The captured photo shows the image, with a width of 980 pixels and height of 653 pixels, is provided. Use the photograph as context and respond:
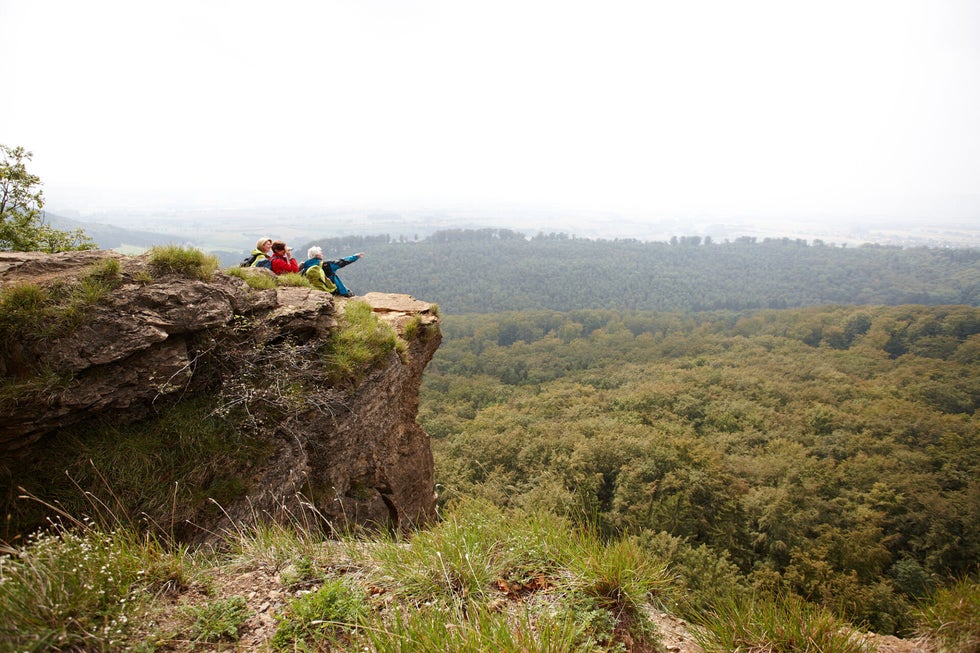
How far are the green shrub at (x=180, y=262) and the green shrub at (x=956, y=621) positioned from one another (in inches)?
328

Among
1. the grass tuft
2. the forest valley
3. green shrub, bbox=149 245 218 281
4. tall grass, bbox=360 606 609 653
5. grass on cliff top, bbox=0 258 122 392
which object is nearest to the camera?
tall grass, bbox=360 606 609 653

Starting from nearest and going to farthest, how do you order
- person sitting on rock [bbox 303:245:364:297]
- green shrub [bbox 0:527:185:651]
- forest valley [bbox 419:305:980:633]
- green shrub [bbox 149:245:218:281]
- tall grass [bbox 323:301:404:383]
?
green shrub [bbox 0:527:185:651]
green shrub [bbox 149:245:218:281]
tall grass [bbox 323:301:404:383]
person sitting on rock [bbox 303:245:364:297]
forest valley [bbox 419:305:980:633]

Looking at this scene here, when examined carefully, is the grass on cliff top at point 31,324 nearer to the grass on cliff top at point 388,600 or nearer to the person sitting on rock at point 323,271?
the grass on cliff top at point 388,600

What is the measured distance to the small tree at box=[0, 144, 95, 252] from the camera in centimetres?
1034

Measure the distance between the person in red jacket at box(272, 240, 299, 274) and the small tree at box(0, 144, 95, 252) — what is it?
612cm

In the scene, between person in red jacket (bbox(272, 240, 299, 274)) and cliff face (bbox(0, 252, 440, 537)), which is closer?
cliff face (bbox(0, 252, 440, 537))

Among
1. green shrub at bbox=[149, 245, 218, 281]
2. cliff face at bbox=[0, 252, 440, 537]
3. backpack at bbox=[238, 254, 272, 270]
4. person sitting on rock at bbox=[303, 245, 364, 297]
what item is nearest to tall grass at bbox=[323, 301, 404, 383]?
cliff face at bbox=[0, 252, 440, 537]

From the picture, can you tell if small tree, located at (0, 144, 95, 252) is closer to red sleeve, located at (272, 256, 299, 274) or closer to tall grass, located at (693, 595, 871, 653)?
red sleeve, located at (272, 256, 299, 274)

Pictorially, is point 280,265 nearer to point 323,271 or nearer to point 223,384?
point 323,271

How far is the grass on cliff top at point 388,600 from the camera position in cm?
218

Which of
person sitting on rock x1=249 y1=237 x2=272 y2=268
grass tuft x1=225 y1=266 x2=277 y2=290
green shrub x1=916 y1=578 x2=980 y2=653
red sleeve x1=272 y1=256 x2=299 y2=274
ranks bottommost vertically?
green shrub x1=916 y1=578 x2=980 y2=653

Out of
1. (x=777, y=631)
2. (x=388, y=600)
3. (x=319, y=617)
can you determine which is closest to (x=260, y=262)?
(x=319, y=617)

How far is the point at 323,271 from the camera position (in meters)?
8.97

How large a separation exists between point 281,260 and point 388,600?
26.0ft
